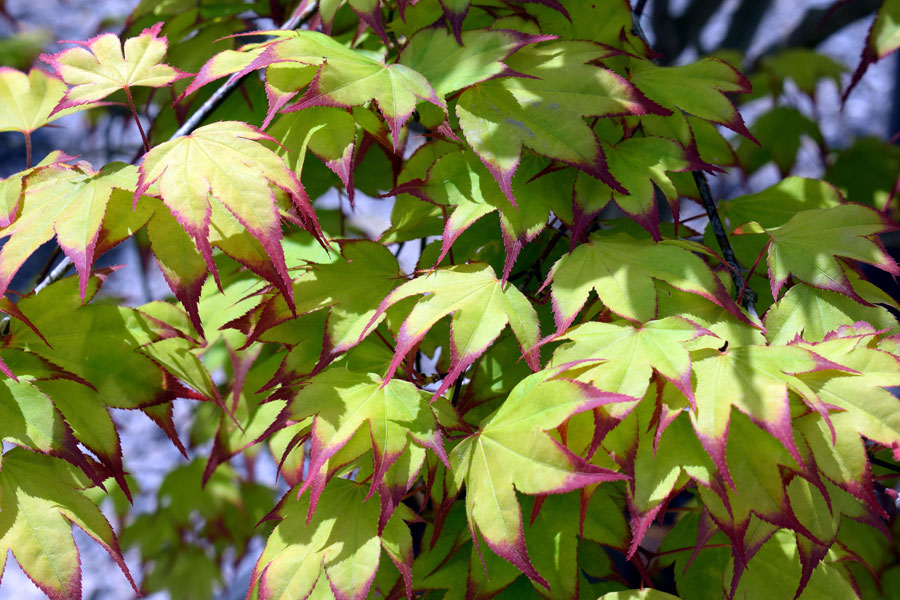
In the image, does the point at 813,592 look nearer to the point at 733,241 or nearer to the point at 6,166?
the point at 733,241

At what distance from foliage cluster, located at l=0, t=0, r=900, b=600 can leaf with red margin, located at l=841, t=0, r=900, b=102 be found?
213 mm

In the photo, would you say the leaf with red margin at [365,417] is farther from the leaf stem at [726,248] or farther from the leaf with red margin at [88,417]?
the leaf stem at [726,248]

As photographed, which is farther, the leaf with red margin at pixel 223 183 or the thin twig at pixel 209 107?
the thin twig at pixel 209 107

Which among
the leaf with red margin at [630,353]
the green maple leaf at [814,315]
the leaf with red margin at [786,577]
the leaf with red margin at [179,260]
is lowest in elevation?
the leaf with red margin at [786,577]

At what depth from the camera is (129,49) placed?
661 millimetres

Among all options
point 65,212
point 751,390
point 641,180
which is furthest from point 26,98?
point 751,390

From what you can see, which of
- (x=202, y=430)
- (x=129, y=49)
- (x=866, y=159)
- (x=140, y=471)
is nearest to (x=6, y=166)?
(x=140, y=471)

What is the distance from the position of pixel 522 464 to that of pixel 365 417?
13 cm

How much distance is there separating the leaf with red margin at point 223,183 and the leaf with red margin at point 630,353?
0.74 feet

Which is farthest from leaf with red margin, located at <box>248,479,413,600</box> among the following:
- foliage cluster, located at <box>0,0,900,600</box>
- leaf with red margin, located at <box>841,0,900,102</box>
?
leaf with red margin, located at <box>841,0,900,102</box>

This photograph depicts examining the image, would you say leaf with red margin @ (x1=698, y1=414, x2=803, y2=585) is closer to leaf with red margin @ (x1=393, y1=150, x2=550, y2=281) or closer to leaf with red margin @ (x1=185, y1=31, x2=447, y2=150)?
leaf with red margin @ (x1=393, y1=150, x2=550, y2=281)

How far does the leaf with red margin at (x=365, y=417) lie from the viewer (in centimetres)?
56

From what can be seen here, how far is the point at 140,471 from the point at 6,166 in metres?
1.22

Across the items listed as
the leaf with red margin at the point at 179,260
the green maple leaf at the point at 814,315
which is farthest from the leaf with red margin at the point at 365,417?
the green maple leaf at the point at 814,315
